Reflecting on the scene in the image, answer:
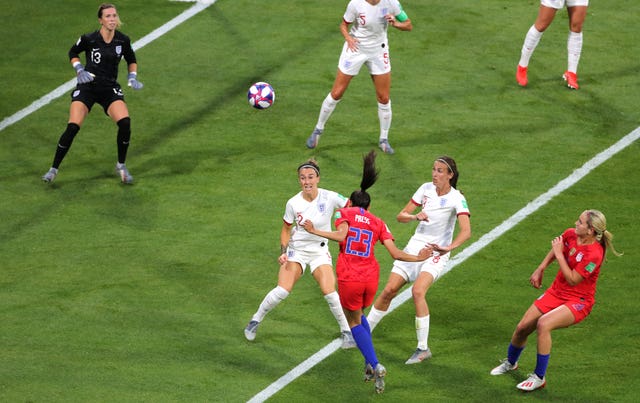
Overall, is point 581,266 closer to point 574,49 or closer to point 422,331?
point 422,331

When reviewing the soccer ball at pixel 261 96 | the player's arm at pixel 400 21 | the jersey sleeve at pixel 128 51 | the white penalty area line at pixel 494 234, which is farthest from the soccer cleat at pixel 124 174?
the white penalty area line at pixel 494 234

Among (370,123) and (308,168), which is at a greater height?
(308,168)

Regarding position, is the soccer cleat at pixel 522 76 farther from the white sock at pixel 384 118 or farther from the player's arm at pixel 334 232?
the player's arm at pixel 334 232

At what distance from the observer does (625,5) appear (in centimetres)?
2205

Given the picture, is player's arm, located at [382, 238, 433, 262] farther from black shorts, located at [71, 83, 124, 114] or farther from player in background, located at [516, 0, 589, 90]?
player in background, located at [516, 0, 589, 90]

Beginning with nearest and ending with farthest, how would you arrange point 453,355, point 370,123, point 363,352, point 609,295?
point 363,352
point 453,355
point 609,295
point 370,123

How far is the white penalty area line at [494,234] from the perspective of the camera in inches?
508

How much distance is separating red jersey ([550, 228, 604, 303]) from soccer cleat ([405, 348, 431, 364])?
1.49m

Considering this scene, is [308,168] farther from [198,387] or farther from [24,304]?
[24,304]

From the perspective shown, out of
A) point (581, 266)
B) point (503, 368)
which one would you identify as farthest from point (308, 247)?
point (581, 266)

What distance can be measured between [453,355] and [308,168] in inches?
95.5

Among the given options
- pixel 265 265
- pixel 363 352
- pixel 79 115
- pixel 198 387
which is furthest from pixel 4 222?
pixel 363 352

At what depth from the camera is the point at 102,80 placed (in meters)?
16.8

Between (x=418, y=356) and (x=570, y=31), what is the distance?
765 centimetres
